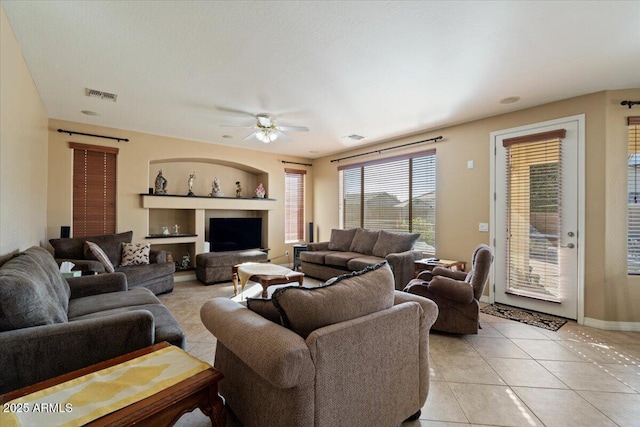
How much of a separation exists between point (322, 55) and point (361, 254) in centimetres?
361

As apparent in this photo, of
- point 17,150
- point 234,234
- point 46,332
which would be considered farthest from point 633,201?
point 17,150

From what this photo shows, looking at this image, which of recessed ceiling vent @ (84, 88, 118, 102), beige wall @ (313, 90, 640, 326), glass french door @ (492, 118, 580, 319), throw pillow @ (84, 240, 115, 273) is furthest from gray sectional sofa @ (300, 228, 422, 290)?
recessed ceiling vent @ (84, 88, 118, 102)

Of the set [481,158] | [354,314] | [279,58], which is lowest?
[354,314]

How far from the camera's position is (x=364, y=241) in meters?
5.36

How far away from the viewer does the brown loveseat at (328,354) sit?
4.07 ft

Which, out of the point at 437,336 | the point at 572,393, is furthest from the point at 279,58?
the point at 572,393

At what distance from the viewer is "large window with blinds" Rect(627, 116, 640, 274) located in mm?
3127

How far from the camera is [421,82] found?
298 cm

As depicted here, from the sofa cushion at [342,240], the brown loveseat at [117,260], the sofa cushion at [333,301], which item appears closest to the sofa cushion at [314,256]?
the sofa cushion at [342,240]

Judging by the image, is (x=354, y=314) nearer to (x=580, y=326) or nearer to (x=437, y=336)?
(x=437, y=336)

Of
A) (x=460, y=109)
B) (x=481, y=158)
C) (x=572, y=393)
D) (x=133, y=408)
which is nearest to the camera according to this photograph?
(x=133, y=408)

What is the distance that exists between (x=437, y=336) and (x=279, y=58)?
311 centimetres

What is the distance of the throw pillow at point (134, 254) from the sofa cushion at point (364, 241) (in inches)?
136

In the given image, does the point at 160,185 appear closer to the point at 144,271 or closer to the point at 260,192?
the point at 144,271
